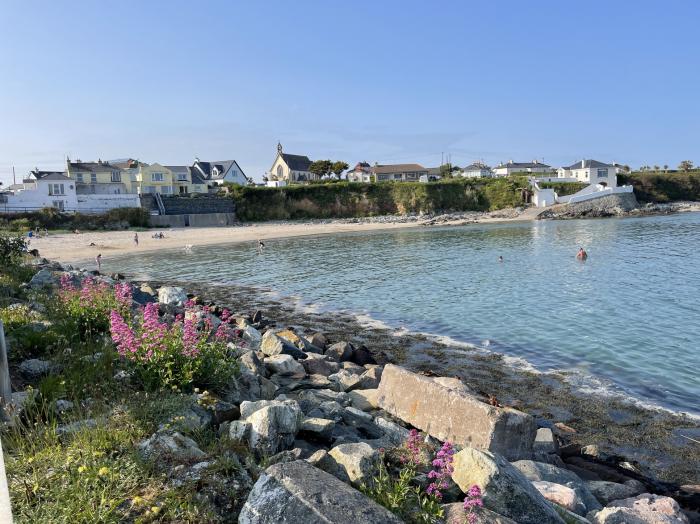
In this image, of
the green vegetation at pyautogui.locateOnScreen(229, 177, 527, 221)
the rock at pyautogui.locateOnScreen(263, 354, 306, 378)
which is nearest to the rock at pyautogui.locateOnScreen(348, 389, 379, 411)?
the rock at pyautogui.locateOnScreen(263, 354, 306, 378)

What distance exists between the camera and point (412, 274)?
117 feet

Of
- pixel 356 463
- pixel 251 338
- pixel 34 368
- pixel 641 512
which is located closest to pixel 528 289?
pixel 251 338

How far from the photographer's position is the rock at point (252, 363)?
10.5 meters

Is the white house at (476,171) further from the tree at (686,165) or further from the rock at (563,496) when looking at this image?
the rock at (563,496)

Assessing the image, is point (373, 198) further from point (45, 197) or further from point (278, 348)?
point (278, 348)

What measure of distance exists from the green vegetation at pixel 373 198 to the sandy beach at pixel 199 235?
21.3 feet

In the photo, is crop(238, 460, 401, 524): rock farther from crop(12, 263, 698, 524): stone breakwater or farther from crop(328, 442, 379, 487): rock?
crop(328, 442, 379, 487): rock

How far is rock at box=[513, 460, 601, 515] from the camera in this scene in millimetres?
7188

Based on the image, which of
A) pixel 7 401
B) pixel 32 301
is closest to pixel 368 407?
pixel 7 401

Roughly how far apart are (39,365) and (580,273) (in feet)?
108

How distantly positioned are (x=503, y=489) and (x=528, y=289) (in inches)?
987

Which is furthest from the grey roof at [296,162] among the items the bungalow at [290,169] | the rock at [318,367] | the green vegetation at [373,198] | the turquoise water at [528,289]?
the rock at [318,367]

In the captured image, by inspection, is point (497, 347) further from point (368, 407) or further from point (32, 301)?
point (32, 301)

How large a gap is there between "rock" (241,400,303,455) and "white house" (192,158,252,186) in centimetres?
11548
